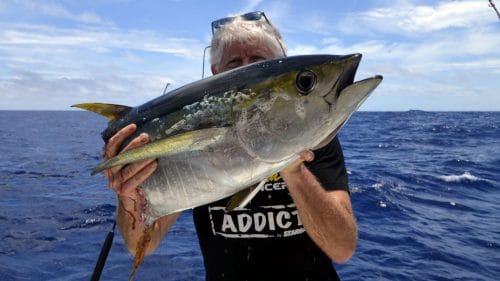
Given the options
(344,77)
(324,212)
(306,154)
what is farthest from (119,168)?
(324,212)

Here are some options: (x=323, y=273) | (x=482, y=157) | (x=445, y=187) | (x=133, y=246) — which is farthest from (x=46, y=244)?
(x=482, y=157)

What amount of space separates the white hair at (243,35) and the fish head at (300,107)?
119cm

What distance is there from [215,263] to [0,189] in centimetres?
1442

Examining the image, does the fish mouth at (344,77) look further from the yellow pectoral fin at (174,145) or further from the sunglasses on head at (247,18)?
the sunglasses on head at (247,18)

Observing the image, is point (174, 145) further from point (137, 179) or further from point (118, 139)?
point (118, 139)

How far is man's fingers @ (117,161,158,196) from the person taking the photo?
6.15ft

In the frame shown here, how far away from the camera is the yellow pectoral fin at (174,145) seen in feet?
5.74

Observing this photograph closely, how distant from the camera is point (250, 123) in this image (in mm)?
1747

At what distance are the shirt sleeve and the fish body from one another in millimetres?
1073

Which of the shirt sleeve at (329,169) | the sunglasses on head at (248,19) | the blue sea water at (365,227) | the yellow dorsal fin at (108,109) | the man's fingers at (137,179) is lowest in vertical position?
the blue sea water at (365,227)

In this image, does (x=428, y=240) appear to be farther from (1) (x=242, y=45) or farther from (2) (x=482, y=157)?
(2) (x=482, y=157)

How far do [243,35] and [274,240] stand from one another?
142 centimetres

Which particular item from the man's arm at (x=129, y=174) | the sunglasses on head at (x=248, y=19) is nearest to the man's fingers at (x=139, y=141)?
the man's arm at (x=129, y=174)

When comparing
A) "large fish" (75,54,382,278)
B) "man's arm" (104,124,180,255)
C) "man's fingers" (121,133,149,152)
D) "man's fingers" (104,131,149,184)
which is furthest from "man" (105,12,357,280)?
"large fish" (75,54,382,278)
